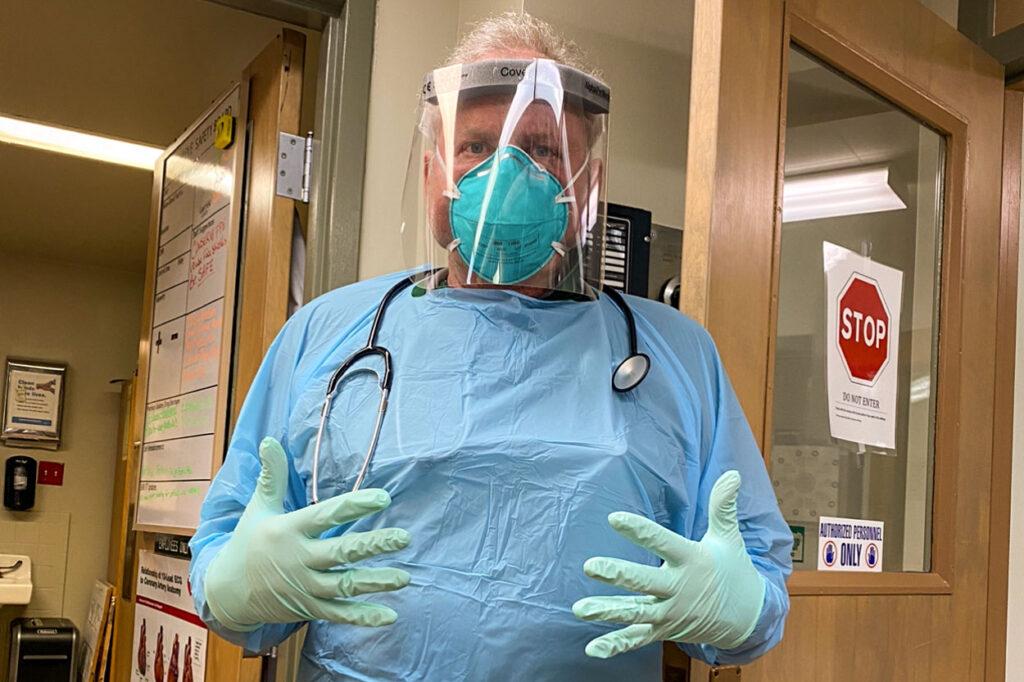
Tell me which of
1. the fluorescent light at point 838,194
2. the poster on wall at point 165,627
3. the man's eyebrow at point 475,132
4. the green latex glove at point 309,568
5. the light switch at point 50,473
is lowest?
the poster on wall at point 165,627

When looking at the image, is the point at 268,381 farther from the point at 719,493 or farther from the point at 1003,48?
the point at 1003,48

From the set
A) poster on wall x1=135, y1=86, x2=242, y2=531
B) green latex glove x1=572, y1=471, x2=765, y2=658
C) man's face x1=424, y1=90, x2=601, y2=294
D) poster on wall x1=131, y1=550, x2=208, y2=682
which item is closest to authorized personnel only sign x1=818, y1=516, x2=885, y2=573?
green latex glove x1=572, y1=471, x2=765, y2=658

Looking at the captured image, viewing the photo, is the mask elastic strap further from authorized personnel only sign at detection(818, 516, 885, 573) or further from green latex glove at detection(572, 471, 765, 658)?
authorized personnel only sign at detection(818, 516, 885, 573)

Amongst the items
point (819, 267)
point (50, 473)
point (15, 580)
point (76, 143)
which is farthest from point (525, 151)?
point (50, 473)

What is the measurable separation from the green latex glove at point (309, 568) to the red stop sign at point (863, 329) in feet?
2.93

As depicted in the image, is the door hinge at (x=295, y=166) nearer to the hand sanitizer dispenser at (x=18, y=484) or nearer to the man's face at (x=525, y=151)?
the man's face at (x=525, y=151)

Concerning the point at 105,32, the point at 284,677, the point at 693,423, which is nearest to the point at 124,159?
the point at 105,32

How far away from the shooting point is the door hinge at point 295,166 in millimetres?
1874

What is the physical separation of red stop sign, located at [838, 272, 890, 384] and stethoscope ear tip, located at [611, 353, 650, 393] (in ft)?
1.96

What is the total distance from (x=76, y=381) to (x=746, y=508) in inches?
214

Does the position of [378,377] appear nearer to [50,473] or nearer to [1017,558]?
[1017,558]

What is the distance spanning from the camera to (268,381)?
125 cm

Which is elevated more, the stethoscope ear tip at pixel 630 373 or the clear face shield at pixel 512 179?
the clear face shield at pixel 512 179

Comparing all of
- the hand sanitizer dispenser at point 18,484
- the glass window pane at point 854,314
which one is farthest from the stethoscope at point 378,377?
the hand sanitizer dispenser at point 18,484
